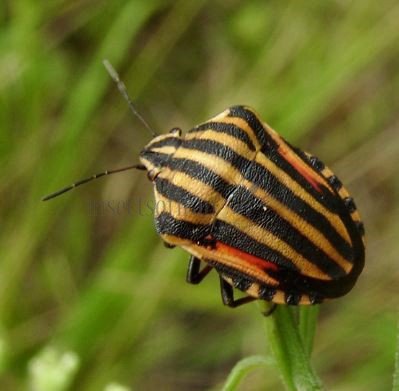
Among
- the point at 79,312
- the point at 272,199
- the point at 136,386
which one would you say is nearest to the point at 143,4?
the point at 79,312

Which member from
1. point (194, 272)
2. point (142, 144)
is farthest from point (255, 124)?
point (142, 144)

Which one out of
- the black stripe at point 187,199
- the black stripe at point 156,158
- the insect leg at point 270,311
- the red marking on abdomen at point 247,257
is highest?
the black stripe at point 156,158

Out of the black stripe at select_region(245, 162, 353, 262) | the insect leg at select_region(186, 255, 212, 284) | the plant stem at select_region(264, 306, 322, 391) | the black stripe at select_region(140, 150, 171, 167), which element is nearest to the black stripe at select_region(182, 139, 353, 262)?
the black stripe at select_region(245, 162, 353, 262)

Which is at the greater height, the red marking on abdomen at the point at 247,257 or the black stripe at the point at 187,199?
the black stripe at the point at 187,199

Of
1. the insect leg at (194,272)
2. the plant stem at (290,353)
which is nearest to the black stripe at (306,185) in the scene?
the insect leg at (194,272)

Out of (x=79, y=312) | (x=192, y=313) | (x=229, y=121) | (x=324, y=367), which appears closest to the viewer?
(x=229, y=121)

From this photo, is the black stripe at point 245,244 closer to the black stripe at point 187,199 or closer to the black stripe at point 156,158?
the black stripe at point 187,199

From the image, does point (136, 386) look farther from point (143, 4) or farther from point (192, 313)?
point (143, 4)
